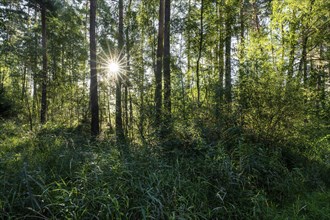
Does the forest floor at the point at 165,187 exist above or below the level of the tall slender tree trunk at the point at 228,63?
below

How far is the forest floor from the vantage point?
2.24m

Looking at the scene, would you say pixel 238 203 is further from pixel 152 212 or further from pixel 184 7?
pixel 184 7

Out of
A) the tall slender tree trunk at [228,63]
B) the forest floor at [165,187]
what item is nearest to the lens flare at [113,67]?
the tall slender tree trunk at [228,63]

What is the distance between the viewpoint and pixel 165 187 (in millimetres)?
2697

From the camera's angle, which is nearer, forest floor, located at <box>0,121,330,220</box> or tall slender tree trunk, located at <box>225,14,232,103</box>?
forest floor, located at <box>0,121,330,220</box>

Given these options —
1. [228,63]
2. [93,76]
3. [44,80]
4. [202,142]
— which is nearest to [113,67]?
[93,76]

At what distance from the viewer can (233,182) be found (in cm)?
297

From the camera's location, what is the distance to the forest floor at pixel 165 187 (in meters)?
2.24

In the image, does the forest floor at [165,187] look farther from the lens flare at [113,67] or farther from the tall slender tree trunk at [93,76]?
the lens flare at [113,67]

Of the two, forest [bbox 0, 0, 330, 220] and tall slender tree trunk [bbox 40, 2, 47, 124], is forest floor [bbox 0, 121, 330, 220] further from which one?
tall slender tree trunk [bbox 40, 2, 47, 124]

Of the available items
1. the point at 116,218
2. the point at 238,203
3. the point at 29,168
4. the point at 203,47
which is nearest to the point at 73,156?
the point at 29,168

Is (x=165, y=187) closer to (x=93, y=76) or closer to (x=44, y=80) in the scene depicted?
(x=93, y=76)

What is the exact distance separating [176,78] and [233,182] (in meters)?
5.46

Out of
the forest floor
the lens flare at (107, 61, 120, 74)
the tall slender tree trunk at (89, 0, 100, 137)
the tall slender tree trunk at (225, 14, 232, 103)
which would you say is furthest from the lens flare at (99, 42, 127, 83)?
the forest floor
